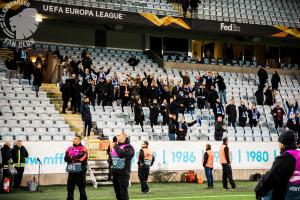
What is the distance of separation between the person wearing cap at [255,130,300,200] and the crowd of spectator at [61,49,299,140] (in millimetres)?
18047

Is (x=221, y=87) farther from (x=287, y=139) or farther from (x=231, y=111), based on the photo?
(x=287, y=139)

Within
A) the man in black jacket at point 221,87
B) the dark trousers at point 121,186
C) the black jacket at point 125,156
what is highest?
the man in black jacket at point 221,87

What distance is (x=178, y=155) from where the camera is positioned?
2388 cm

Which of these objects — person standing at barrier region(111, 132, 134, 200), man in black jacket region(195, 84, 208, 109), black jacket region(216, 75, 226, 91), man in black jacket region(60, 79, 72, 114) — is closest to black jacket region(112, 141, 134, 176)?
person standing at barrier region(111, 132, 134, 200)

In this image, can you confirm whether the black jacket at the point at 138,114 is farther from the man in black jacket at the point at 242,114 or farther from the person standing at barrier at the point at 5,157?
the person standing at barrier at the point at 5,157

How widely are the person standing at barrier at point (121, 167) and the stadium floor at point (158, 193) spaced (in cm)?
430

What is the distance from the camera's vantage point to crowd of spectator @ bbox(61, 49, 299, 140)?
25406mm

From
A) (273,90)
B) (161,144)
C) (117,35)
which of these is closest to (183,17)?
(117,35)

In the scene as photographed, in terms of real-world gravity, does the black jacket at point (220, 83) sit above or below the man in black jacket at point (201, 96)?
above

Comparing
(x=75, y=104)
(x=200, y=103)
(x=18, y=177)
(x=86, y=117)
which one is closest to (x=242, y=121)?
(x=200, y=103)

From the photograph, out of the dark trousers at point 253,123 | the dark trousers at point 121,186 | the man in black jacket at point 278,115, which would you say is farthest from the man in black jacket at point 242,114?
the dark trousers at point 121,186

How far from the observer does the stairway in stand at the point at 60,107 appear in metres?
24.5

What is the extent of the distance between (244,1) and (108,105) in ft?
56.9

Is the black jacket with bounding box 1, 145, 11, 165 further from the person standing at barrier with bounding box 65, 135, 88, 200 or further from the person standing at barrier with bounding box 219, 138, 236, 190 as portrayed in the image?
the person standing at barrier with bounding box 219, 138, 236, 190
